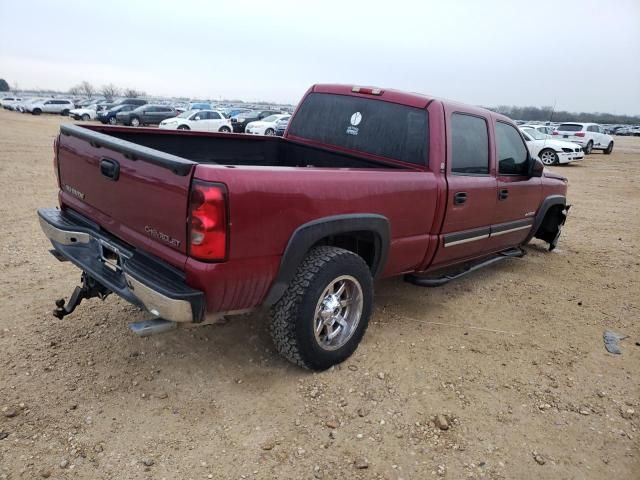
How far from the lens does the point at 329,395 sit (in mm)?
3064

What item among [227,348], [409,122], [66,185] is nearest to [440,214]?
[409,122]

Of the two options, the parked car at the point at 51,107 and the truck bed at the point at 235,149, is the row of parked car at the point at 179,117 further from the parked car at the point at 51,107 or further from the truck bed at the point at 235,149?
the truck bed at the point at 235,149

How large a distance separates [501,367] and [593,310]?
1.71 m

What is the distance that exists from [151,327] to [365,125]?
2.48 metres

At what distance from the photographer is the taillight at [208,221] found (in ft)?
7.82

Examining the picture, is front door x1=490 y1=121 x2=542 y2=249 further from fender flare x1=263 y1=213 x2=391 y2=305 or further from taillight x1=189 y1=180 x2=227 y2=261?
taillight x1=189 y1=180 x2=227 y2=261

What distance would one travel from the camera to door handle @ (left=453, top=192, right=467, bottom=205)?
389 centimetres

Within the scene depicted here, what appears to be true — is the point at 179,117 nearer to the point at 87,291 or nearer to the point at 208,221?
the point at 87,291

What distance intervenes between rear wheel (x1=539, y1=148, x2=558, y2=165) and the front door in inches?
599

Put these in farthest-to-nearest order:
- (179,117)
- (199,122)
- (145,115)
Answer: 1. (145,115)
2. (179,117)
3. (199,122)

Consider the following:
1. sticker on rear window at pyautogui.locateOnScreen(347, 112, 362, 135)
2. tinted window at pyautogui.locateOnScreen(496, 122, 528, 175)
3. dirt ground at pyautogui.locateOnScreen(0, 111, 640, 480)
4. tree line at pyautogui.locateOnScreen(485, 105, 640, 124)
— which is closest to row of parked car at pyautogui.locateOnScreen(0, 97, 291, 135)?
tinted window at pyautogui.locateOnScreen(496, 122, 528, 175)

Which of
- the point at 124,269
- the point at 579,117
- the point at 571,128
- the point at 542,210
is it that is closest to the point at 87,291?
the point at 124,269

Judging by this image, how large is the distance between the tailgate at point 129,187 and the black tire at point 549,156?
18666 millimetres

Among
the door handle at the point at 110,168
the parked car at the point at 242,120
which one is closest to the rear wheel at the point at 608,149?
the parked car at the point at 242,120
